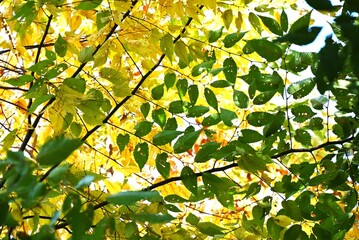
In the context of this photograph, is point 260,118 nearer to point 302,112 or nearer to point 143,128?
point 302,112

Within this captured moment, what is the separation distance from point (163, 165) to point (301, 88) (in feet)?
1.45

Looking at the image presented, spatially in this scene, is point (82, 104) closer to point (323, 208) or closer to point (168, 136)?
point (168, 136)

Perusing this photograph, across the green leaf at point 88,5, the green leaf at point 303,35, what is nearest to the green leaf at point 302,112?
the green leaf at point 88,5

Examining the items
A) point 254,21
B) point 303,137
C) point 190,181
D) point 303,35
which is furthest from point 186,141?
point 303,35

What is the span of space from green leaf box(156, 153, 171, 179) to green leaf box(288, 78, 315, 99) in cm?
40

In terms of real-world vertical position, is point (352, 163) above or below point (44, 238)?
above

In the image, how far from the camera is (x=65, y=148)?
609mm

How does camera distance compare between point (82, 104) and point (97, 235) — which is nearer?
point (97, 235)

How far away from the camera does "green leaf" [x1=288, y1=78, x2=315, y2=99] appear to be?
153cm

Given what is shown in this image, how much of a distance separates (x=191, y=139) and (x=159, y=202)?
211 mm

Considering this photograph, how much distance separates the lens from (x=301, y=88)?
1529 millimetres

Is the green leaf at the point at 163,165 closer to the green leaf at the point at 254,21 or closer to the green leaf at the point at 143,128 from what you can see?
the green leaf at the point at 143,128

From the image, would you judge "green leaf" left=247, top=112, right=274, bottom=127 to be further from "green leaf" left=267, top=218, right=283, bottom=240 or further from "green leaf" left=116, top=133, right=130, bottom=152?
"green leaf" left=116, top=133, right=130, bottom=152

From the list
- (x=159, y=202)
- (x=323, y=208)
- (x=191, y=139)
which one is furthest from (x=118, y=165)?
(x=323, y=208)
